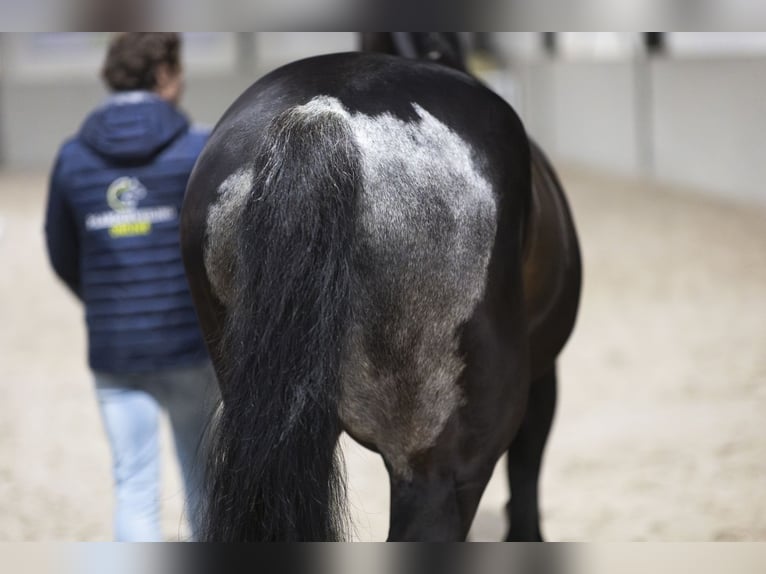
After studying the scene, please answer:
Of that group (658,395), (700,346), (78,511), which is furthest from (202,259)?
(700,346)

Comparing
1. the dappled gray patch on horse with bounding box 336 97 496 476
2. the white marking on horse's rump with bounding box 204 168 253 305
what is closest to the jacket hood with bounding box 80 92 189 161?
the white marking on horse's rump with bounding box 204 168 253 305

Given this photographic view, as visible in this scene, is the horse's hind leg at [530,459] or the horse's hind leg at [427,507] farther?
the horse's hind leg at [530,459]

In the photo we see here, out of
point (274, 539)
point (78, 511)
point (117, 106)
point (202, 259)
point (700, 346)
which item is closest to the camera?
point (274, 539)

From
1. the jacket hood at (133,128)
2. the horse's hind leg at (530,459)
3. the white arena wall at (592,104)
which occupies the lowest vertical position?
the white arena wall at (592,104)

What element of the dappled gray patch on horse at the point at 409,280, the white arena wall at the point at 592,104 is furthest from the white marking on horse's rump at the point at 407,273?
the white arena wall at the point at 592,104

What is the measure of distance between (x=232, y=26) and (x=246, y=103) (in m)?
0.95

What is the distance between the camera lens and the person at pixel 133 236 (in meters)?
2.52

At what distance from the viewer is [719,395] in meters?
5.07

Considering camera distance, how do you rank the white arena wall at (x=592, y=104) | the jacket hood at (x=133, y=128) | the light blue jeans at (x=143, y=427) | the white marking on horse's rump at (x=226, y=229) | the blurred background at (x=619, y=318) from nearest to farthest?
the white marking on horse's rump at (x=226, y=229)
the jacket hood at (x=133, y=128)
the light blue jeans at (x=143, y=427)
the blurred background at (x=619, y=318)
the white arena wall at (x=592, y=104)

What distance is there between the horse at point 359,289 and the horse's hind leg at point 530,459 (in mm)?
1063

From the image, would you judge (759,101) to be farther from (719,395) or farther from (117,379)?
(117,379)

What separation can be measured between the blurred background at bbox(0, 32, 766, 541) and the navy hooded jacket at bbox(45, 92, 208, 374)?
62 centimetres

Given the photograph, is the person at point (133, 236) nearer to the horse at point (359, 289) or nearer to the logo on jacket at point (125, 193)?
the logo on jacket at point (125, 193)

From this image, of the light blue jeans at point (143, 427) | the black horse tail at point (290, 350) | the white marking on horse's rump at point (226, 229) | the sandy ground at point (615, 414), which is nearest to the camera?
the black horse tail at point (290, 350)
